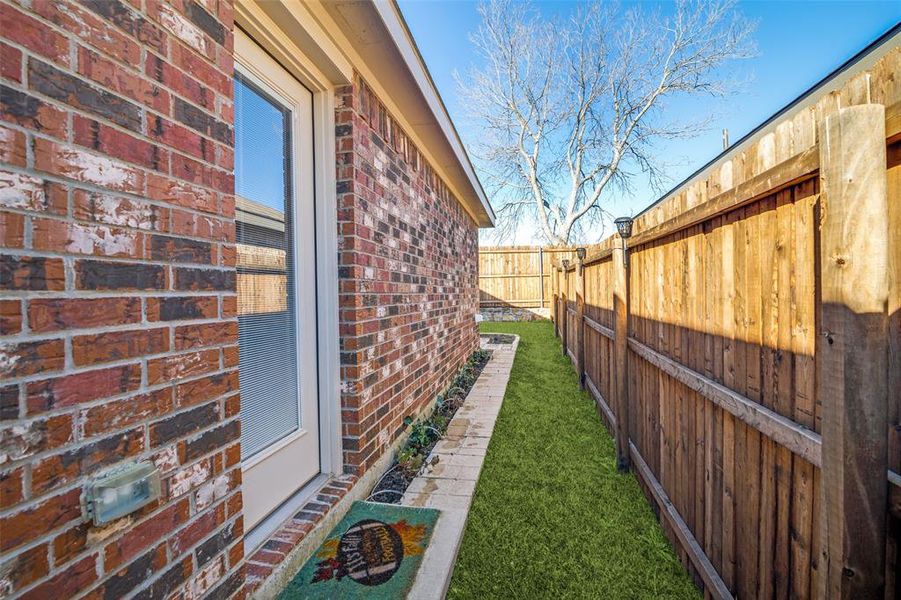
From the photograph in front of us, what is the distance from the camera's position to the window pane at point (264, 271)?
183 cm

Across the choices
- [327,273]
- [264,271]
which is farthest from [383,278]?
[264,271]

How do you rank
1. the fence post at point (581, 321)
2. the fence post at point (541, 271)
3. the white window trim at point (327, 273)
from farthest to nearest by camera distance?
the fence post at point (541, 271)
the fence post at point (581, 321)
the white window trim at point (327, 273)

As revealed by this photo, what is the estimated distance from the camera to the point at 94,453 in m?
0.98

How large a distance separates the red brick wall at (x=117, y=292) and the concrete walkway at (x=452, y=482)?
82 cm

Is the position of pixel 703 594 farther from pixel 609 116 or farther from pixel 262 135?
pixel 609 116

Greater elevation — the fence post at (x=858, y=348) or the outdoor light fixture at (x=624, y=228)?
the outdoor light fixture at (x=624, y=228)

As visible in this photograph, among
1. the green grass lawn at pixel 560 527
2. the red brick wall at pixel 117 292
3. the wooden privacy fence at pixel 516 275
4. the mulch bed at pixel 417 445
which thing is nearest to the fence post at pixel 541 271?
the wooden privacy fence at pixel 516 275

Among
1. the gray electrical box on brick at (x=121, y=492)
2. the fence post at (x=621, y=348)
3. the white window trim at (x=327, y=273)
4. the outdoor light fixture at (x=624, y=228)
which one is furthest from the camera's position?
the fence post at (x=621, y=348)

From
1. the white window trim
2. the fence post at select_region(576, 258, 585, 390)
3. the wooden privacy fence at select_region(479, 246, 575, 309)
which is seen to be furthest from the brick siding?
the wooden privacy fence at select_region(479, 246, 575, 309)

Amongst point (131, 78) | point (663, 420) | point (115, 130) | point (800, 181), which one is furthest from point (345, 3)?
point (663, 420)

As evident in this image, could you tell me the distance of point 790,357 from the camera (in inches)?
53.0

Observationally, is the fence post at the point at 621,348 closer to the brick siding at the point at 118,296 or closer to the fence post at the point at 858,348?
the fence post at the point at 858,348

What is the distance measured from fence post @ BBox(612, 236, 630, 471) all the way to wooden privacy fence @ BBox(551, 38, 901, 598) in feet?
1.81

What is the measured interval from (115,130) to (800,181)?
1904 millimetres
